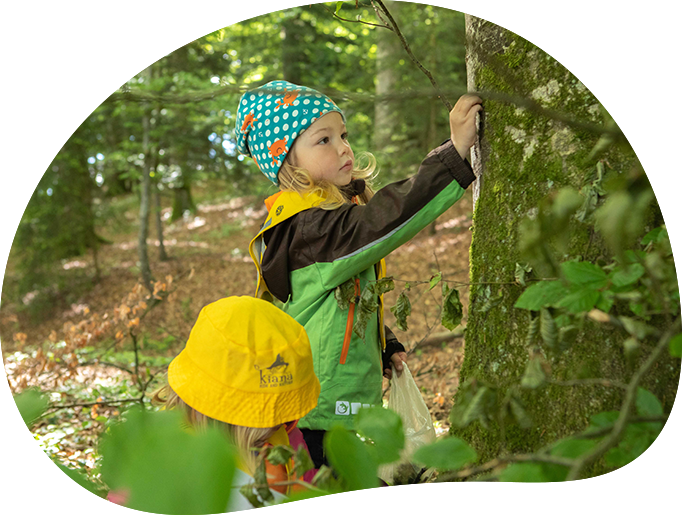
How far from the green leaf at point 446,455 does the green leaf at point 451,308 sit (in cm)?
89

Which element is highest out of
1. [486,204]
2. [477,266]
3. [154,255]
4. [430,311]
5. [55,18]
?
[55,18]

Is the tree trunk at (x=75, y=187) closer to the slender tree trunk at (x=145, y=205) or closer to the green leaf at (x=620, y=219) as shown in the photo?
the slender tree trunk at (x=145, y=205)

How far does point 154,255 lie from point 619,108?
12820 millimetres

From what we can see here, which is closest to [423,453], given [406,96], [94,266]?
[406,96]

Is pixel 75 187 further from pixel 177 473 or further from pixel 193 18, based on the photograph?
pixel 177 473

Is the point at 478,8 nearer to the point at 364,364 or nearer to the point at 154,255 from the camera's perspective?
the point at 364,364

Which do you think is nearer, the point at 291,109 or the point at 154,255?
the point at 291,109

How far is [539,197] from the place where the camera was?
1.54 m

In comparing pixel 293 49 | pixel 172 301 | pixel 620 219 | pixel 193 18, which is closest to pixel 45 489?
pixel 193 18

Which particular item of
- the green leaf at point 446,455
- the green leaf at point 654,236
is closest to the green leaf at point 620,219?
the green leaf at point 446,455

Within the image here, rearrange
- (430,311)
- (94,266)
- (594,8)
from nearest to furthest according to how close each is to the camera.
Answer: (594,8) → (430,311) → (94,266)

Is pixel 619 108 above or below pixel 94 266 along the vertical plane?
above

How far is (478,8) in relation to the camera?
5.48ft

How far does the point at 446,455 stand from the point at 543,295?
17.1 inches
